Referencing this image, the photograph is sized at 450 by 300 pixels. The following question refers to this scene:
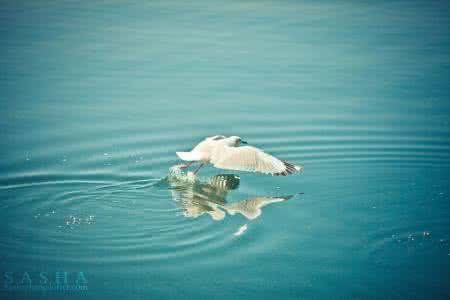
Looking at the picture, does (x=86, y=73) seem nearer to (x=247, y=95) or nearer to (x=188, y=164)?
(x=247, y=95)

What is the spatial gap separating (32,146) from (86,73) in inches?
181

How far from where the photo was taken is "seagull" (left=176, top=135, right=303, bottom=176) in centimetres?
907

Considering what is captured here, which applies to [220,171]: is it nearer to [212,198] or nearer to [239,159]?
[239,159]

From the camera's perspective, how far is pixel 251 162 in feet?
30.1

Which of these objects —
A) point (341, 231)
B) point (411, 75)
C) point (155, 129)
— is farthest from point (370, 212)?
point (411, 75)

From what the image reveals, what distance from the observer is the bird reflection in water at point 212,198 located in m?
8.08

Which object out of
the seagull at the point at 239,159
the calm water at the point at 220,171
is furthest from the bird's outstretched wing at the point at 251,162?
the calm water at the point at 220,171

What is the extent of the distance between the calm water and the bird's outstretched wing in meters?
0.29

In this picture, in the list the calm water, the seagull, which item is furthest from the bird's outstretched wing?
the calm water

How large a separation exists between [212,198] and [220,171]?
134cm

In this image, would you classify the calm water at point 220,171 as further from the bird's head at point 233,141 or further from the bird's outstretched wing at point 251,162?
the bird's head at point 233,141

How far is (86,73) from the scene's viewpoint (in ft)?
47.6

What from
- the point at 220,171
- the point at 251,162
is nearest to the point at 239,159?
the point at 251,162

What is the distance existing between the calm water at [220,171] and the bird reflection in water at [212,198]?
0.03 m
